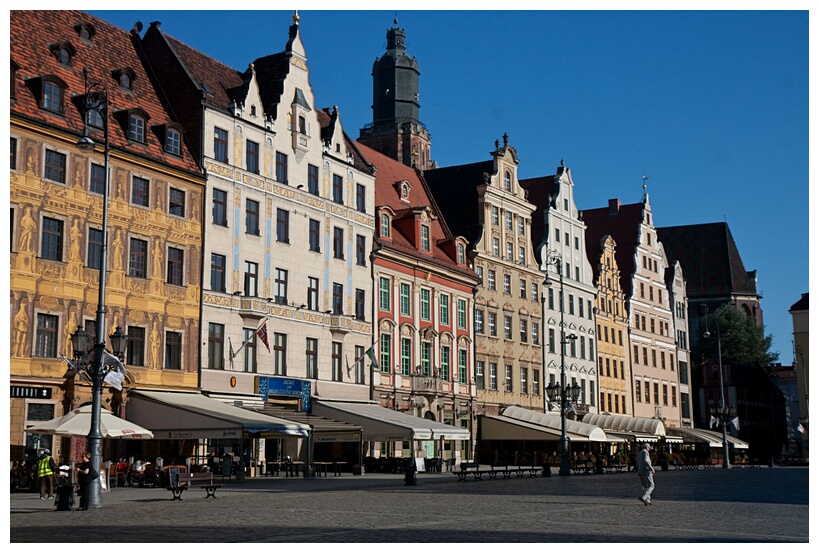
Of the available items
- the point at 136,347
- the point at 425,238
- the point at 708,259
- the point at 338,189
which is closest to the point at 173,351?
the point at 136,347

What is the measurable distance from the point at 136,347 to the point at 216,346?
425 cm

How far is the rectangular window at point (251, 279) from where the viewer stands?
151 ft

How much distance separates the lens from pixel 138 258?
134ft

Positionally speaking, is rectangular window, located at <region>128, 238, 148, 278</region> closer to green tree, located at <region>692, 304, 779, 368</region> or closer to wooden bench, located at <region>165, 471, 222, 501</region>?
wooden bench, located at <region>165, 471, 222, 501</region>

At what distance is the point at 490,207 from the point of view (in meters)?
64.5

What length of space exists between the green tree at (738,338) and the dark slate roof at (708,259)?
6.49 m

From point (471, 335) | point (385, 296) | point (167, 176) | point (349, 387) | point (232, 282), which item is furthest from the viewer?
point (471, 335)

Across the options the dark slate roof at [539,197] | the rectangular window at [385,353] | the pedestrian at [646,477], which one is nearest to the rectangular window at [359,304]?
the rectangular window at [385,353]

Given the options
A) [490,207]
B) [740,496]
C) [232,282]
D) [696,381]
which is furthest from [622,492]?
[696,381]

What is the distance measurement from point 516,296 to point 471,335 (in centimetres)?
617

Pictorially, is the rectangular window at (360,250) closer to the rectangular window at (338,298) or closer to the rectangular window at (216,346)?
the rectangular window at (338,298)

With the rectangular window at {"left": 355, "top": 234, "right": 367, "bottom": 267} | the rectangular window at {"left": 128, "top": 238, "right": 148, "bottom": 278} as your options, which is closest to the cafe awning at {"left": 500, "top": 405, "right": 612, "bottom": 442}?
the rectangular window at {"left": 355, "top": 234, "right": 367, "bottom": 267}
